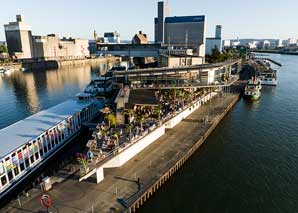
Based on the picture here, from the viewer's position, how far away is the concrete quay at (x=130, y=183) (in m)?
21.5

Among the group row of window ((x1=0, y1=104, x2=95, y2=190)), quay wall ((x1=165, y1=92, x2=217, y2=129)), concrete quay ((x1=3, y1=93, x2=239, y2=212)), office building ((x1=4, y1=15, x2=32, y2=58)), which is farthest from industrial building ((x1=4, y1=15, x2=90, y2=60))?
concrete quay ((x1=3, y1=93, x2=239, y2=212))

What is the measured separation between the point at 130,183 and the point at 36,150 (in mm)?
14595

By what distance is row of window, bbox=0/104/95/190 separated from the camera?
995 inches

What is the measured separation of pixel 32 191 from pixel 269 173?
30.3m

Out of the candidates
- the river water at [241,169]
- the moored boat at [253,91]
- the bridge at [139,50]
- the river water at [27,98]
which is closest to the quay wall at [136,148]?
the river water at [241,169]

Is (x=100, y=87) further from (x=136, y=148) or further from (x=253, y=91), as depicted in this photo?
(x=253, y=91)

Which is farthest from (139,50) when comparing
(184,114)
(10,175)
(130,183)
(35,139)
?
(130,183)

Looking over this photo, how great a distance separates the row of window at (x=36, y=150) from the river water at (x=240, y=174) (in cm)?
1614

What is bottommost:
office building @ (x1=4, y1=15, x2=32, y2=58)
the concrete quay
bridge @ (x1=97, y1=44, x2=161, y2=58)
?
the concrete quay

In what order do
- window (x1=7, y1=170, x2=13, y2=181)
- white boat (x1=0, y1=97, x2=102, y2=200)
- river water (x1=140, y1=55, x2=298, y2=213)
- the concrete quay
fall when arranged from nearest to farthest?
the concrete quay < river water (x1=140, y1=55, x2=298, y2=213) < white boat (x1=0, y1=97, x2=102, y2=200) < window (x1=7, y1=170, x2=13, y2=181)

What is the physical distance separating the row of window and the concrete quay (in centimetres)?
Result: 515

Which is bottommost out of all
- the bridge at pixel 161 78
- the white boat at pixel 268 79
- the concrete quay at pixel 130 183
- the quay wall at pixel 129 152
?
the concrete quay at pixel 130 183

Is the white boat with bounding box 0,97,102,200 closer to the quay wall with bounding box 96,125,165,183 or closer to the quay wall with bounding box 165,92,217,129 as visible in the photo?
the quay wall with bounding box 96,125,165,183

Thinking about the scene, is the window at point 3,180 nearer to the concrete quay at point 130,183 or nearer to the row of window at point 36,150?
the row of window at point 36,150
